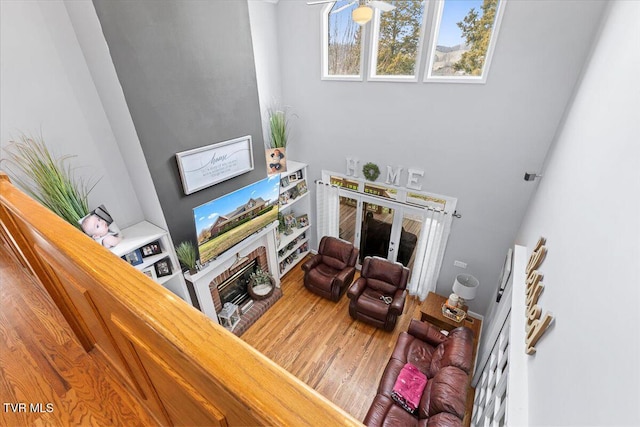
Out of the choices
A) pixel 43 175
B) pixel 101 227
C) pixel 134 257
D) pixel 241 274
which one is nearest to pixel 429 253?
pixel 241 274

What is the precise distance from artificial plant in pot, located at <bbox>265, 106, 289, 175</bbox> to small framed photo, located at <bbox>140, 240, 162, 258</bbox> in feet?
6.94

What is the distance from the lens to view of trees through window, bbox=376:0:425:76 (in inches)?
142

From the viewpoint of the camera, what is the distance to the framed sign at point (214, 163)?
10.7ft

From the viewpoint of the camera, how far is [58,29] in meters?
2.52

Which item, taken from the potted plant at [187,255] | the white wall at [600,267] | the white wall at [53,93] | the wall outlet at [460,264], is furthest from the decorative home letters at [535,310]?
the white wall at [53,93]

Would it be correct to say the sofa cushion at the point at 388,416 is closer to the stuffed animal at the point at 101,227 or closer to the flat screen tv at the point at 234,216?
the flat screen tv at the point at 234,216

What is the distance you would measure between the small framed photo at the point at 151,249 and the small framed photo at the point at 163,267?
0.45 ft

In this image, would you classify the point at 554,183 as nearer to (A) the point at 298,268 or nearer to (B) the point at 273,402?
(B) the point at 273,402

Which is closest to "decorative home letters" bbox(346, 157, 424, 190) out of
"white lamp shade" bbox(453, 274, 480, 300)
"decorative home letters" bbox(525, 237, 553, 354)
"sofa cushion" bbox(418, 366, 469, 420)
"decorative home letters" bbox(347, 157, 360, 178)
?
"decorative home letters" bbox(347, 157, 360, 178)

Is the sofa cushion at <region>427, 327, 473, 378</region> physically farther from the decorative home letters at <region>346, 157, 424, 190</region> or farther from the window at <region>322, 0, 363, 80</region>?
the window at <region>322, 0, 363, 80</region>

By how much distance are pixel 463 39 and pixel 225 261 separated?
4.48 m

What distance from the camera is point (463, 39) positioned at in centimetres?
345

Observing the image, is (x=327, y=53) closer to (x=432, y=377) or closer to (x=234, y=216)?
(x=234, y=216)

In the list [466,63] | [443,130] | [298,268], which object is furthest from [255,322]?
[466,63]
